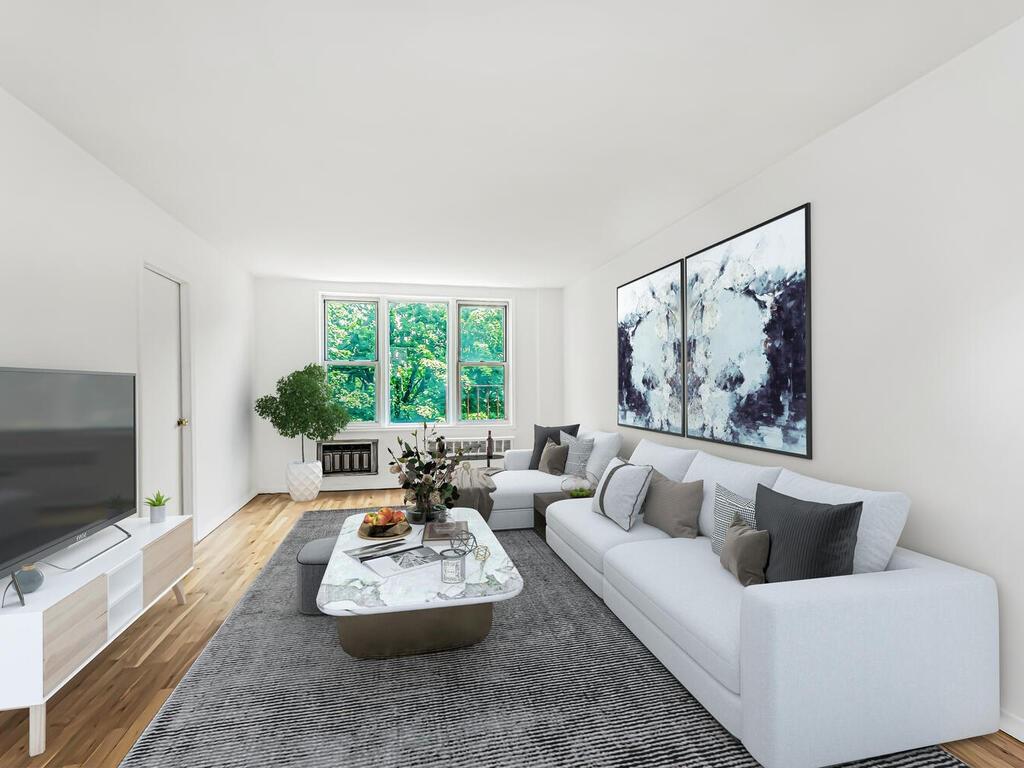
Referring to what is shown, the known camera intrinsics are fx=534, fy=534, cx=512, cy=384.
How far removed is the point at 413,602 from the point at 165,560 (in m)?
1.65

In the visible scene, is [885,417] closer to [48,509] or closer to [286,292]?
[48,509]

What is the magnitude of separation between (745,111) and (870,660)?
2.37 m

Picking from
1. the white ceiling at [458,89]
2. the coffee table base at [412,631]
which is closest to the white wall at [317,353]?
the white ceiling at [458,89]

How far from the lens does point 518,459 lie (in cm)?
585

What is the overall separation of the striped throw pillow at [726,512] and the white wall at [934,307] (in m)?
0.51

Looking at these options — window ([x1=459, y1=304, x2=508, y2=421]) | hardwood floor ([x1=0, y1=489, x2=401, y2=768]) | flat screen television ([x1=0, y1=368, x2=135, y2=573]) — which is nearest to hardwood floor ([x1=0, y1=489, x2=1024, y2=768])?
hardwood floor ([x1=0, y1=489, x2=401, y2=768])

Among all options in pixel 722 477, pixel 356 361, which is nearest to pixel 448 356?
pixel 356 361

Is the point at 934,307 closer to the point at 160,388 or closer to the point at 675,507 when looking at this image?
the point at 675,507

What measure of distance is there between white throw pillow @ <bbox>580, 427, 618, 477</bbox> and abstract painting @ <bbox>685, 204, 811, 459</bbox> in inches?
38.9

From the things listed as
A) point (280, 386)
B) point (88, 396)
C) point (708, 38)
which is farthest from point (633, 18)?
point (280, 386)

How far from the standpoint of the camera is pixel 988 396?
207 centimetres

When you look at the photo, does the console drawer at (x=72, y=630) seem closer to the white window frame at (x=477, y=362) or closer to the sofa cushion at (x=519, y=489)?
the sofa cushion at (x=519, y=489)

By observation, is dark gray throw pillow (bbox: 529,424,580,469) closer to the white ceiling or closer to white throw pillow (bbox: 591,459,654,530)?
white throw pillow (bbox: 591,459,654,530)

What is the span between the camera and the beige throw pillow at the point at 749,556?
235 cm
